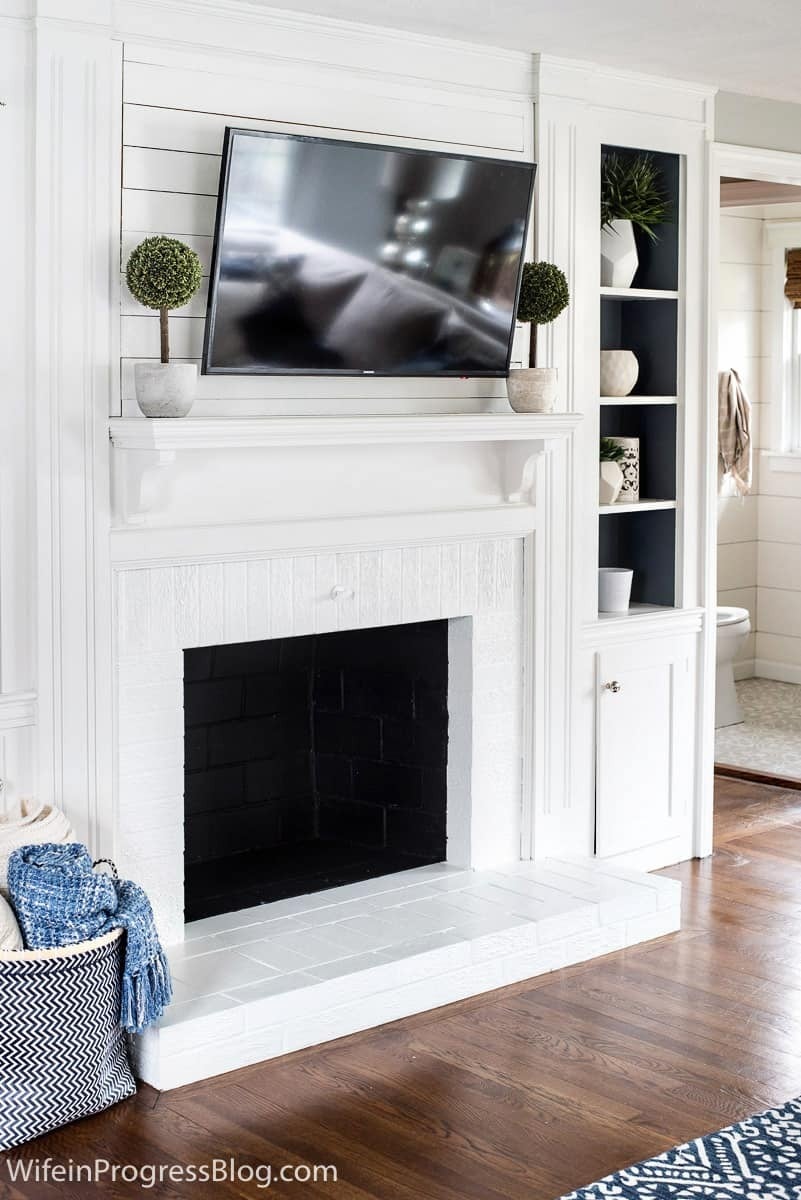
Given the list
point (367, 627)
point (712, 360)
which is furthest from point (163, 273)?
point (712, 360)

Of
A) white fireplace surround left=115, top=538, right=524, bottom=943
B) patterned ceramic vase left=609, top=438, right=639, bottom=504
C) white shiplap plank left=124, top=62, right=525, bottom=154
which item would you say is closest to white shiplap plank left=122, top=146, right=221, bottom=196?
white shiplap plank left=124, top=62, right=525, bottom=154

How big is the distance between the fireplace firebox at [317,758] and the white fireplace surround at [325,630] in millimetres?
106

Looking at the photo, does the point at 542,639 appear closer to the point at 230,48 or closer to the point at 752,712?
the point at 230,48

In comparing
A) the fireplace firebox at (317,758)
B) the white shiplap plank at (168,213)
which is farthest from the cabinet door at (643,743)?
the white shiplap plank at (168,213)

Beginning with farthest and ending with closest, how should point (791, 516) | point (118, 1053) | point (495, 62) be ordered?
point (791, 516), point (495, 62), point (118, 1053)

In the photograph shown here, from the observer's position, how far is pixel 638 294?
456 centimetres

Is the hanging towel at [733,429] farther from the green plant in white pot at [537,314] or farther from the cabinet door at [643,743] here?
the green plant in white pot at [537,314]

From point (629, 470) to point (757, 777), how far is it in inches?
69.7

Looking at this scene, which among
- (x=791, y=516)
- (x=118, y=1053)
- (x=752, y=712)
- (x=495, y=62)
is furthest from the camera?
(x=791, y=516)

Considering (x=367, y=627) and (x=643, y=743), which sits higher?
(x=367, y=627)

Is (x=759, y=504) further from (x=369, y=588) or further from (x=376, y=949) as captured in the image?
(x=376, y=949)

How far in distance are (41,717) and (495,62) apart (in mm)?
2165

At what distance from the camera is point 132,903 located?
3.21 metres

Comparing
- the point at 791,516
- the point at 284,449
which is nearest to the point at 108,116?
the point at 284,449
